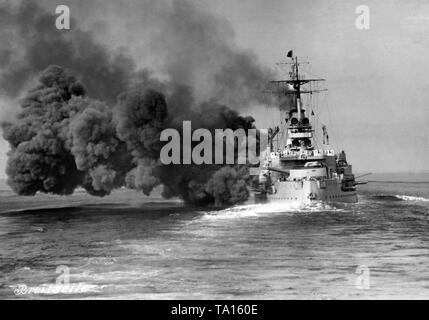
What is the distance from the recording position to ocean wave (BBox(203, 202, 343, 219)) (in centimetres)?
4841

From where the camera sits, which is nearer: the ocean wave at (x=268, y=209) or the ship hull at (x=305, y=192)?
the ocean wave at (x=268, y=209)

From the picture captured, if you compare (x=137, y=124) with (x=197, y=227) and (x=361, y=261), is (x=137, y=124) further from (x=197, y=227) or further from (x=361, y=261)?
(x=361, y=261)

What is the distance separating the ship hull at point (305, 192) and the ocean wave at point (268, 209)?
19.4 inches

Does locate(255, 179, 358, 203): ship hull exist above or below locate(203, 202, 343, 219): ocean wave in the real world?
above

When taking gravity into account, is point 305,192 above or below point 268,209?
above

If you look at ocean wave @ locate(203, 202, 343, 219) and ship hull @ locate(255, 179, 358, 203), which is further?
ship hull @ locate(255, 179, 358, 203)

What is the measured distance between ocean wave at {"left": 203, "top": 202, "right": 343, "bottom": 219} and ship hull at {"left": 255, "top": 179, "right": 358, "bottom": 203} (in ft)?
1.62

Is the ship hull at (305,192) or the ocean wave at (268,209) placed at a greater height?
the ship hull at (305,192)

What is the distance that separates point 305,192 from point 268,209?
3693mm

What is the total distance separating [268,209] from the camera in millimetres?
52781

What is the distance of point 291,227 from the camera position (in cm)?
3953

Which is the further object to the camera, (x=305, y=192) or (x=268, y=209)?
(x=305, y=192)

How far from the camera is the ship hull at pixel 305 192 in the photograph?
53.7 m
